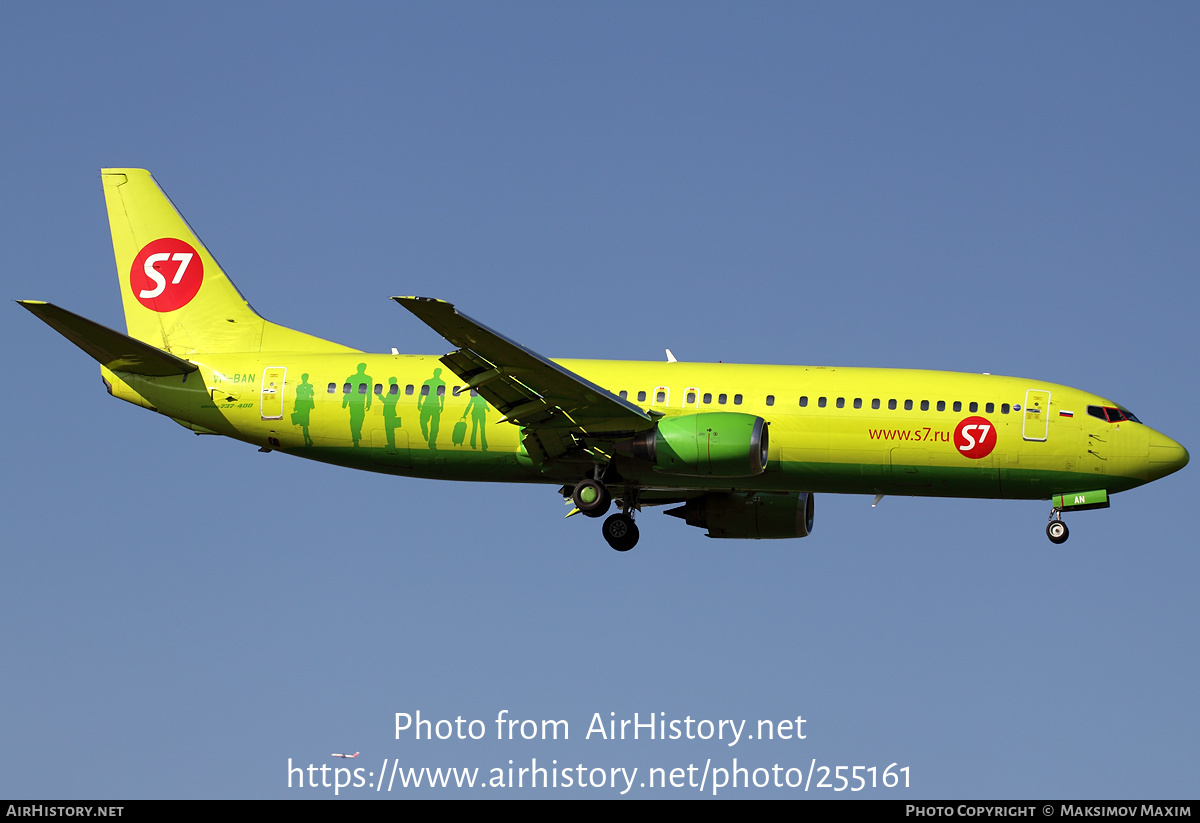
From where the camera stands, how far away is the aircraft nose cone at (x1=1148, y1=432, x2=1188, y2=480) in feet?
127

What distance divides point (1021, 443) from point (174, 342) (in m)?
22.2

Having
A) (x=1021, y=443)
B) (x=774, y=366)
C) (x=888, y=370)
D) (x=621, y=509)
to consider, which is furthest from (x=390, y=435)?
(x=1021, y=443)

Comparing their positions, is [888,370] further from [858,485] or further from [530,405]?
[530,405]

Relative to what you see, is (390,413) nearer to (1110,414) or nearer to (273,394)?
(273,394)

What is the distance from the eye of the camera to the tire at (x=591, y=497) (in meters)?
38.9

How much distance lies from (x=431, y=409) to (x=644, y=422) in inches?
219

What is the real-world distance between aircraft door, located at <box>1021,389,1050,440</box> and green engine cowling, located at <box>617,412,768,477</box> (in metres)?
6.50

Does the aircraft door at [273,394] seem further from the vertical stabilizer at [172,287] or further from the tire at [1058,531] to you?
the tire at [1058,531]

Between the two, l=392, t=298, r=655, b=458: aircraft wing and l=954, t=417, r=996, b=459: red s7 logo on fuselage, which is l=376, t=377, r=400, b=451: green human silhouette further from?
l=954, t=417, r=996, b=459: red s7 logo on fuselage

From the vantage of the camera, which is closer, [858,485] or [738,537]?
[858,485]

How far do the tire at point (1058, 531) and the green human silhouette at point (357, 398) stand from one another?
55.8ft

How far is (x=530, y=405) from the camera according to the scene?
3794 centimetres

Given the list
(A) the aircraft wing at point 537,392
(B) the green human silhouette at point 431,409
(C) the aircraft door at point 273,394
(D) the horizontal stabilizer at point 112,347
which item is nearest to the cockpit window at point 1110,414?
(A) the aircraft wing at point 537,392
